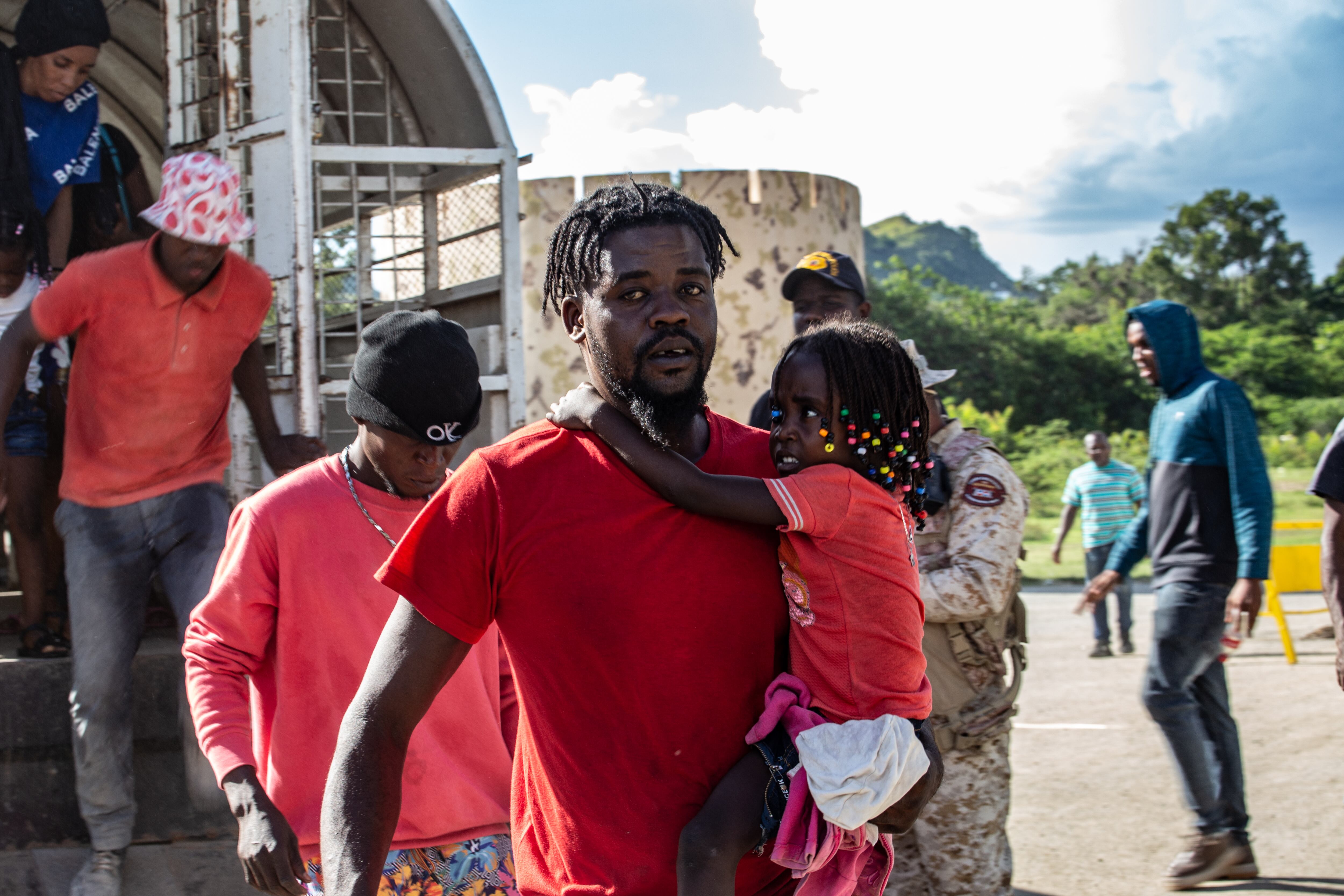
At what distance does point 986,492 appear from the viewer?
3.34 meters

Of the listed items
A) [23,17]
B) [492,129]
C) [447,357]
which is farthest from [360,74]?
[447,357]

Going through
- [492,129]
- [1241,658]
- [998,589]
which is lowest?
[1241,658]

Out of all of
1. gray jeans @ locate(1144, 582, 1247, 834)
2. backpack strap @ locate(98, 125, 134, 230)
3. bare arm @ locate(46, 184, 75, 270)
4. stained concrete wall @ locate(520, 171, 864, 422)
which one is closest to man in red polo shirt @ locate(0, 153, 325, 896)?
bare arm @ locate(46, 184, 75, 270)

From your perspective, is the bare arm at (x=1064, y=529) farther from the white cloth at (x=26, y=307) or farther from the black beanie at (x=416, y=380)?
the black beanie at (x=416, y=380)

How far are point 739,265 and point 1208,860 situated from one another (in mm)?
8657

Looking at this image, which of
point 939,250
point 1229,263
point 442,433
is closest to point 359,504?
point 442,433

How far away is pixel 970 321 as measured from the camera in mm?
31359

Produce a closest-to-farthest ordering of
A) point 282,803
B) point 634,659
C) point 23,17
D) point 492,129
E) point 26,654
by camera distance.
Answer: point 634,659 → point 282,803 → point 26,654 → point 23,17 → point 492,129

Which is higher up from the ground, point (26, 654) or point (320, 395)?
point (320, 395)

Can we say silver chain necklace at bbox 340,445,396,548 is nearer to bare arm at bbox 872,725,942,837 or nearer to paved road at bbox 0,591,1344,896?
bare arm at bbox 872,725,942,837

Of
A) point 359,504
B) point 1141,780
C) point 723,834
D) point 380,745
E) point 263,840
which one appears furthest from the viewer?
point 1141,780

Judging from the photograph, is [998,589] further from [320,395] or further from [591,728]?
[320,395]

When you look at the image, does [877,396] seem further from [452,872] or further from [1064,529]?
[1064,529]

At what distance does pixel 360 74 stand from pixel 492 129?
34.7 inches
